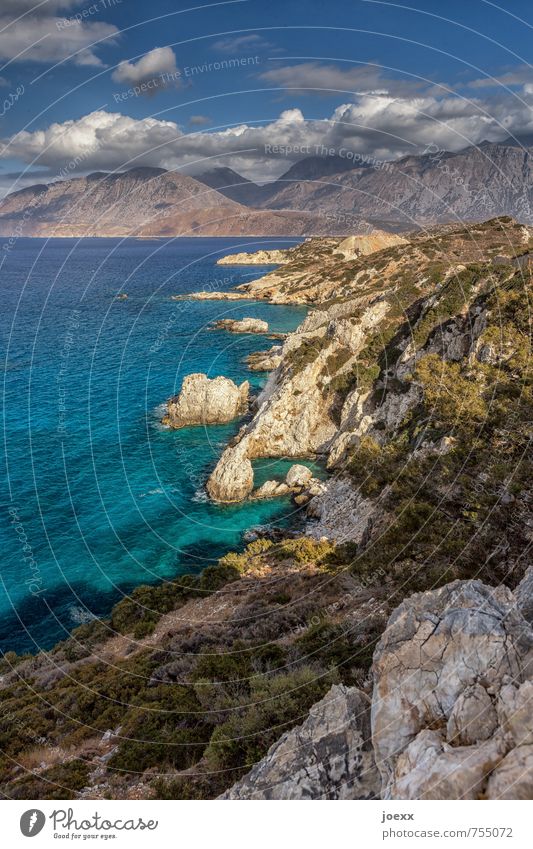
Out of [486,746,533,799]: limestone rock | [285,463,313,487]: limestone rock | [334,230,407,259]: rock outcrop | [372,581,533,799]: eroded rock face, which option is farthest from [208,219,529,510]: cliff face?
[334,230,407,259]: rock outcrop

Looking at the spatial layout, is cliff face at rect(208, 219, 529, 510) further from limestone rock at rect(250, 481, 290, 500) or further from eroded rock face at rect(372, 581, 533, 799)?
eroded rock face at rect(372, 581, 533, 799)

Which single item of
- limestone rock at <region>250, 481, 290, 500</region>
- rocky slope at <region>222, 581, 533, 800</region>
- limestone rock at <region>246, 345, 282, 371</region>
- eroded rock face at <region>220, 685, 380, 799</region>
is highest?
limestone rock at <region>246, 345, 282, 371</region>

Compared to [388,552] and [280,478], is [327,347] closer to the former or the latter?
[280,478]

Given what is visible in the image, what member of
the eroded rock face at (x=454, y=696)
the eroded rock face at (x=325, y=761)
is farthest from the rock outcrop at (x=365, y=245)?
the eroded rock face at (x=325, y=761)

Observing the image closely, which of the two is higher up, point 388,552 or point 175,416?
point 175,416

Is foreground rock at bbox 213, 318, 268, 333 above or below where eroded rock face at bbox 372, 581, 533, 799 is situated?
above

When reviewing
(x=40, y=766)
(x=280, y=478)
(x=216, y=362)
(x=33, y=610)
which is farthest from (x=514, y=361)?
(x=216, y=362)

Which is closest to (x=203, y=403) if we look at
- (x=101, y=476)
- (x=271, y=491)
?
(x=101, y=476)
